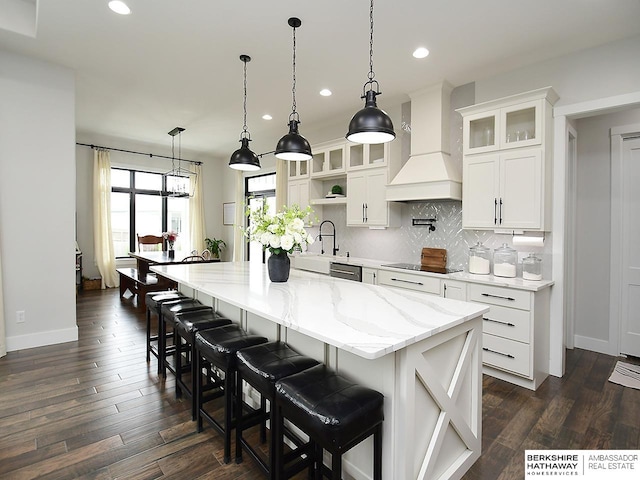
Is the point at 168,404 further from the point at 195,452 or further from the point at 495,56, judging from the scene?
the point at 495,56

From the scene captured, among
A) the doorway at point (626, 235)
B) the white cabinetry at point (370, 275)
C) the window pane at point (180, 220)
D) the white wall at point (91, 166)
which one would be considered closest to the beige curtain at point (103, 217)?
the white wall at point (91, 166)

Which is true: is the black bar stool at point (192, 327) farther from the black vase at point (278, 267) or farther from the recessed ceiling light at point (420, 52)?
the recessed ceiling light at point (420, 52)

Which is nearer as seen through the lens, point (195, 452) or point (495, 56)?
point (195, 452)

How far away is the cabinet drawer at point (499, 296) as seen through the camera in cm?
297

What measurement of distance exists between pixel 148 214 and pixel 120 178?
967 millimetres

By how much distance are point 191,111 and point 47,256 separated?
2832 mm

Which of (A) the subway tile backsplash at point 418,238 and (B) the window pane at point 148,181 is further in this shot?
(B) the window pane at point 148,181

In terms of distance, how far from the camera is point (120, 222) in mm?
7570

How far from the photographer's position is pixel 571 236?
3873 mm

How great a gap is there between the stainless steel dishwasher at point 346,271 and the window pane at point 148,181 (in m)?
5.42

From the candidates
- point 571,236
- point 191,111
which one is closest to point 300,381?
point 571,236

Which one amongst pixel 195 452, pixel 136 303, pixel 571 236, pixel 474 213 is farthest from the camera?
pixel 136 303

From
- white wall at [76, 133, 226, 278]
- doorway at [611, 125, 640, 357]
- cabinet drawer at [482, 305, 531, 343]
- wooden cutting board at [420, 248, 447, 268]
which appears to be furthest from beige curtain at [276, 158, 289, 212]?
doorway at [611, 125, 640, 357]

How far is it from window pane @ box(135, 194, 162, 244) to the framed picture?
153 cm
